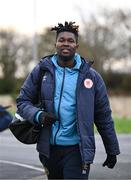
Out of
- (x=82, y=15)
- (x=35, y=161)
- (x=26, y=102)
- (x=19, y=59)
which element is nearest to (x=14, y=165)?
(x=35, y=161)

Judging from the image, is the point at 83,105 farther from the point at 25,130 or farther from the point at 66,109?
the point at 25,130

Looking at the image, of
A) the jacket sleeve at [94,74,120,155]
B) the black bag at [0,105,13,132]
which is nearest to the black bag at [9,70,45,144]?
the jacket sleeve at [94,74,120,155]

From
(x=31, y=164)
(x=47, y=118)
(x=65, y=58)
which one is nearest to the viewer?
(x=47, y=118)

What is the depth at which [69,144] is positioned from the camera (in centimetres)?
528

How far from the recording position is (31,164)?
35.2 ft

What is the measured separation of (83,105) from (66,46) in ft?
1.74

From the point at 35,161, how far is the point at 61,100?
594 cm

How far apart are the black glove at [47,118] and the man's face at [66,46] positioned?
528 millimetres

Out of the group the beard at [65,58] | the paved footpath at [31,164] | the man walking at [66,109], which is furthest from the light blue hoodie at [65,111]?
the paved footpath at [31,164]

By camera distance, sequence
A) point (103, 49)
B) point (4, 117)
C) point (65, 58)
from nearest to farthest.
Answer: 1. point (65, 58)
2. point (4, 117)
3. point (103, 49)

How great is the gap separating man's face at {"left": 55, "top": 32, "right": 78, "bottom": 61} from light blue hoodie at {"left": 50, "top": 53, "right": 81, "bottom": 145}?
186 millimetres

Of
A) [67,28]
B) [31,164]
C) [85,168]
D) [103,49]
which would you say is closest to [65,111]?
[85,168]

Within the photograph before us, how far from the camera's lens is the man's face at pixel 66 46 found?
5379 mm

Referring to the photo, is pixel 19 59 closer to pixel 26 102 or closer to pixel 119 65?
pixel 119 65
